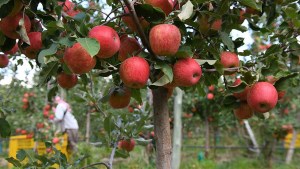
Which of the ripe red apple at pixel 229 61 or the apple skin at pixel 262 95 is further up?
the ripe red apple at pixel 229 61

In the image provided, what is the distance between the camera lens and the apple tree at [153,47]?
1.03m

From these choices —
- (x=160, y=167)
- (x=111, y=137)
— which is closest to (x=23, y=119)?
(x=111, y=137)

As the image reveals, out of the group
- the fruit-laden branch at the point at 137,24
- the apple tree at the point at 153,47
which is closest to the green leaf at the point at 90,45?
the apple tree at the point at 153,47

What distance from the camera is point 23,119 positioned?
316 inches

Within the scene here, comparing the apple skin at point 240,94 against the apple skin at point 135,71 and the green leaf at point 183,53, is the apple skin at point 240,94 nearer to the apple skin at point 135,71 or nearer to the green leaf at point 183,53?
the green leaf at point 183,53

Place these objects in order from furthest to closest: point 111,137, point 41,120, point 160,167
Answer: point 41,120 → point 111,137 → point 160,167

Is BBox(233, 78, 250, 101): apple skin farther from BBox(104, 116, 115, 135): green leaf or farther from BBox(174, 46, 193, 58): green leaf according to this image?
BBox(104, 116, 115, 135): green leaf

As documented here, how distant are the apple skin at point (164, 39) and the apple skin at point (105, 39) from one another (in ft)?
0.35

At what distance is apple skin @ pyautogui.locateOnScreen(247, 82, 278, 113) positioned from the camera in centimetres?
119

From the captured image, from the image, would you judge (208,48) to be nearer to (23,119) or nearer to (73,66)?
(73,66)

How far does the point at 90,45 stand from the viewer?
92 cm

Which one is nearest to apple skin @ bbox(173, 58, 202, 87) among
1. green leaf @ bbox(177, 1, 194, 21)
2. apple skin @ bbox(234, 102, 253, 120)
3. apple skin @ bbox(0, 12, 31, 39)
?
green leaf @ bbox(177, 1, 194, 21)

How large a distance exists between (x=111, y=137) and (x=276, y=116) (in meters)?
5.16

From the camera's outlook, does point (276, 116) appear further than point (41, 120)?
No
